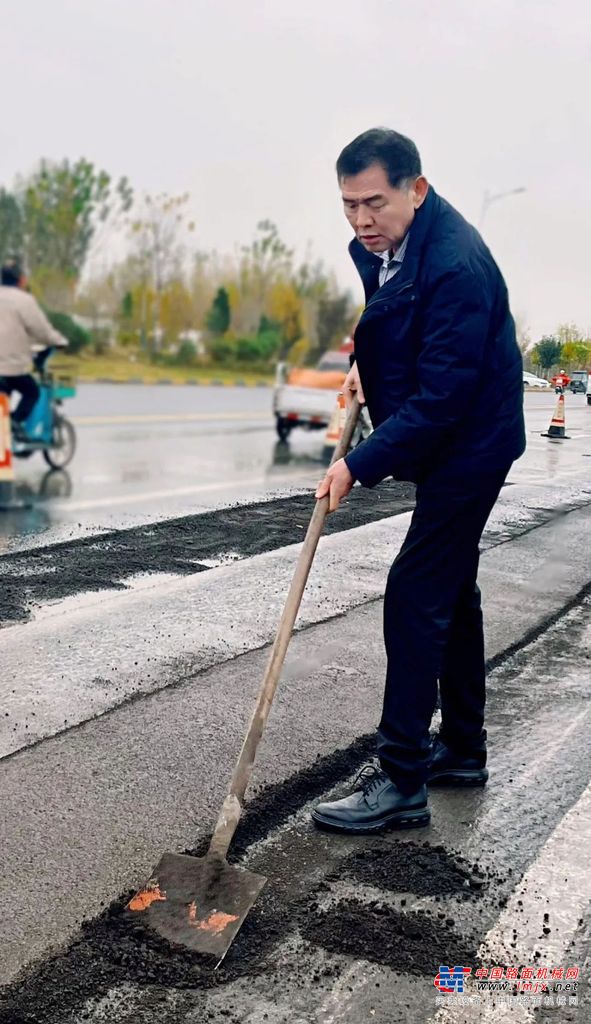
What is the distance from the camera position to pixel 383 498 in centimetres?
839

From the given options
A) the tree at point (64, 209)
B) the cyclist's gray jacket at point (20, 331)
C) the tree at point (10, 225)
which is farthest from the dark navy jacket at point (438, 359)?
the tree at point (10, 225)

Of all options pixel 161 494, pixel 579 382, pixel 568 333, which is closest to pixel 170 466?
pixel 161 494

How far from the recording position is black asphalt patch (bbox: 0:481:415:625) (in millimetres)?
5122

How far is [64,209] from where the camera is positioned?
16.5m

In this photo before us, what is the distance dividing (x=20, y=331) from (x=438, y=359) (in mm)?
7156

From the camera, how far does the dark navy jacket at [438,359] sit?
253 cm

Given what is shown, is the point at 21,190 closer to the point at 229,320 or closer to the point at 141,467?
the point at 229,320

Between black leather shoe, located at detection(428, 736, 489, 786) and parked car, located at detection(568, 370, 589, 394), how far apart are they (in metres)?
3.46

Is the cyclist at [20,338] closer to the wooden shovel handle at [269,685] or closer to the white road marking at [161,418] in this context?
the white road marking at [161,418]

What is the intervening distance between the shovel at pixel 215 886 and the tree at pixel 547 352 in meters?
2.33

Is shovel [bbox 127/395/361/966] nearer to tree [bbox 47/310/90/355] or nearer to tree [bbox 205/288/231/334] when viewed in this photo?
tree [bbox 205/288/231/334]

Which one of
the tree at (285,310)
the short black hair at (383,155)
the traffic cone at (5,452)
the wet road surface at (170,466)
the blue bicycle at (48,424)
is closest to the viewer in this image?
the short black hair at (383,155)

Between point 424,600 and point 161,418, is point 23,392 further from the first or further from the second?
point 424,600

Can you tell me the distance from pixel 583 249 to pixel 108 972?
20.5 feet
